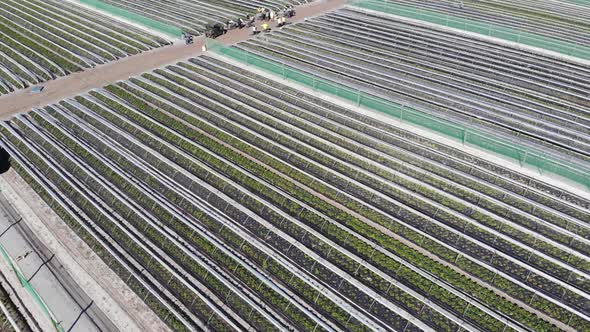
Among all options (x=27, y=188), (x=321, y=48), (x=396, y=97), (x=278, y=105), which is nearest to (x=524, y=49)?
(x=396, y=97)

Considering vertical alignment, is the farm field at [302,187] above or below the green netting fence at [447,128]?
below

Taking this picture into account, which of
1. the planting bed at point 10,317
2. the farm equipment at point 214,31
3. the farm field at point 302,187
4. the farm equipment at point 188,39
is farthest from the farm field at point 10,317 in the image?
the farm equipment at point 214,31

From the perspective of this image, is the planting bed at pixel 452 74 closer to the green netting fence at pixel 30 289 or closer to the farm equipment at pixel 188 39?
the farm equipment at pixel 188 39

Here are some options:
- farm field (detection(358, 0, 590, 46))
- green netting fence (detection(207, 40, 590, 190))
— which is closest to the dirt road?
green netting fence (detection(207, 40, 590, 190))

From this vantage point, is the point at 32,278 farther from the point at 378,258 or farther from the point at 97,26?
the point at 97,26

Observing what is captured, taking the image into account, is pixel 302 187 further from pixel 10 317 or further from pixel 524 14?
pixel 524 14
